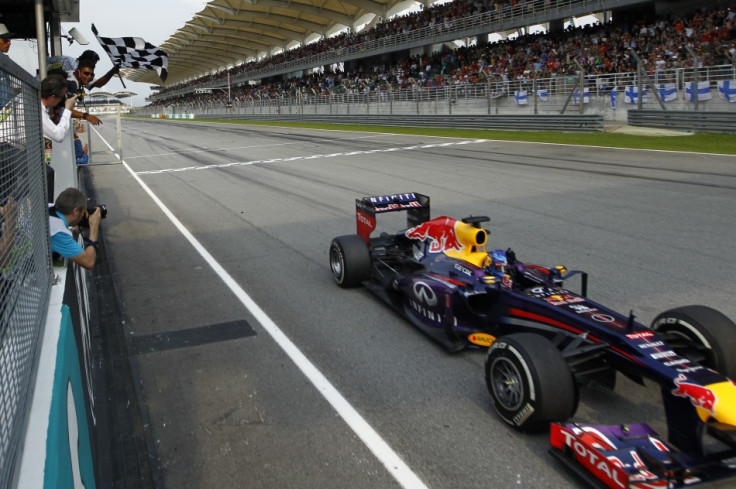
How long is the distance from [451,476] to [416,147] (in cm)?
1693

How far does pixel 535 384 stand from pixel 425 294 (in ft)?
5.03

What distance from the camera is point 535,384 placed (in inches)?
118

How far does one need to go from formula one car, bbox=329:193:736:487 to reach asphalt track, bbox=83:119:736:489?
0.67ft

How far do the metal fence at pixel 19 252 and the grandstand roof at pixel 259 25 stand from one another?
48370 mm

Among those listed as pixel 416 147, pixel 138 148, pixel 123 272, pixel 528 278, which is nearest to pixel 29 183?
pixel 528 278

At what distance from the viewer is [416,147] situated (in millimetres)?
19266

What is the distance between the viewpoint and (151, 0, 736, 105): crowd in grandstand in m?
20.5

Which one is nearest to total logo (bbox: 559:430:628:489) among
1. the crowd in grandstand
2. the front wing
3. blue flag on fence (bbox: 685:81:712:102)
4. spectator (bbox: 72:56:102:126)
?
the front wing

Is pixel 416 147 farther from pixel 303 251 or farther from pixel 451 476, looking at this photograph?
pixel 451 476

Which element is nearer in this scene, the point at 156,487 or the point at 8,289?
the point at 8,289

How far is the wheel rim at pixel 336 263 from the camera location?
576 cm

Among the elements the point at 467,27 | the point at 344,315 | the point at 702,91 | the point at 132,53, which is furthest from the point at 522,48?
the point at 344,315

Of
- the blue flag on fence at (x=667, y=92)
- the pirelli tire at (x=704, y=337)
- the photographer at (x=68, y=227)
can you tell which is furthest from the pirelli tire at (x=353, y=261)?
the blue flag on fence at (x=667, y=92)

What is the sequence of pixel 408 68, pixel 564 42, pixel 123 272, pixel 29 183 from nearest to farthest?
1. pixel 29 183
2. pixel 123 272
3. pixel 564 42
4. pixel 408 68
